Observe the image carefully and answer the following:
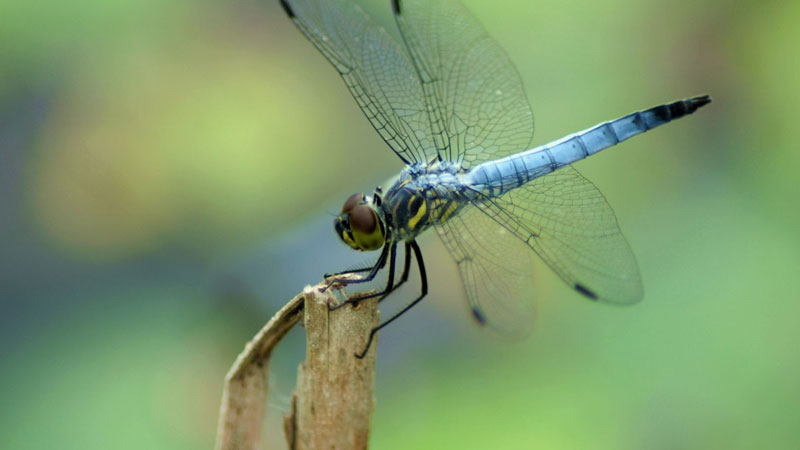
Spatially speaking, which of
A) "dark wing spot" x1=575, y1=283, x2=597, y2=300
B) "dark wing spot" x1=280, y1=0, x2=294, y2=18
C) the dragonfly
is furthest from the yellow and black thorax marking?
"dark wing spot" x1=280, y1=0, x2=294, y2=18

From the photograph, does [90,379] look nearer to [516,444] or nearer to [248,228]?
[248,228]

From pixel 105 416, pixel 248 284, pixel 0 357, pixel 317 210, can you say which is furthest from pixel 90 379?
pixel 317 210

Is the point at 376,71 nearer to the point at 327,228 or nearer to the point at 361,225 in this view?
the point at 361,225

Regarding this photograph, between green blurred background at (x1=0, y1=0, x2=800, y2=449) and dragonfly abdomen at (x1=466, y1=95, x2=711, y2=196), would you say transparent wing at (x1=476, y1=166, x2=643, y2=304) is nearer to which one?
dragonfly abdomen at (x1=466, y1=95, x2=711, y2=196)

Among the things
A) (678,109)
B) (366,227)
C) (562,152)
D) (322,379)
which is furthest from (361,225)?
(678,109)

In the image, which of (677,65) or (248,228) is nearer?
(248,228)

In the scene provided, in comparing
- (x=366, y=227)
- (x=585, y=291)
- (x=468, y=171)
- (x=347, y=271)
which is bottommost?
(x=585, y=291)

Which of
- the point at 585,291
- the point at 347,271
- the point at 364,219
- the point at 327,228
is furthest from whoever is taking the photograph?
the point at 327,228
